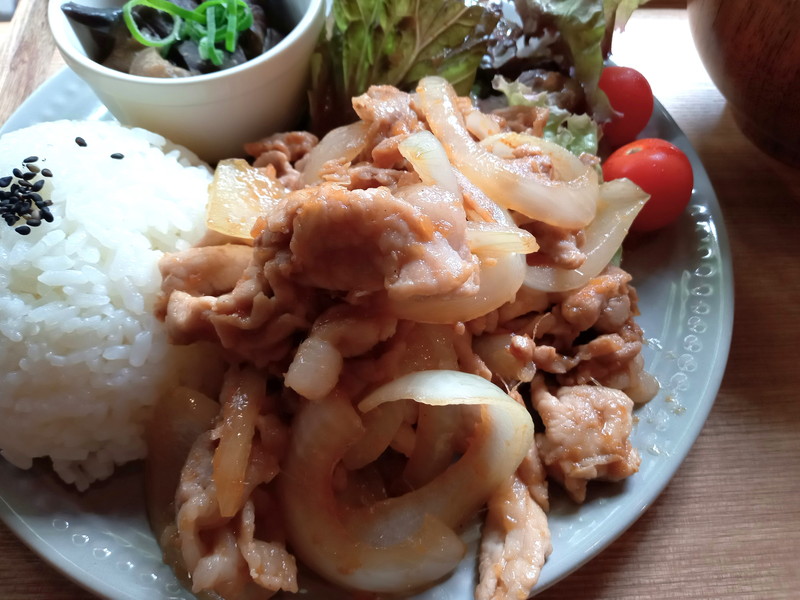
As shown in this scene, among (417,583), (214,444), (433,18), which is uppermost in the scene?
(433,18)

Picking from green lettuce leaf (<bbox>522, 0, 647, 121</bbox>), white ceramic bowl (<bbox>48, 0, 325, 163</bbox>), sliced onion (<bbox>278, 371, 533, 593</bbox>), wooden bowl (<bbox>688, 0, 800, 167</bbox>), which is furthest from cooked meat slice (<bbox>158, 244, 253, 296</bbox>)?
wooden bowl (<bbox>688, 0, 800, 167</bbox>)

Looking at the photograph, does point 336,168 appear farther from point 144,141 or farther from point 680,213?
point 680,213

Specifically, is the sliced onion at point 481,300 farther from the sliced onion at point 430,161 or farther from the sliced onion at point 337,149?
the sliced onion at point 337,149

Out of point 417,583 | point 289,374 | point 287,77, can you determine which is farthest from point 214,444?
point 287,77

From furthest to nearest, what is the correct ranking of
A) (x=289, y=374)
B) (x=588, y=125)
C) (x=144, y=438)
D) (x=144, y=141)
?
(x=588, y=125), (x=144, y=141), (x=144, y=438), (x=289, y=374)

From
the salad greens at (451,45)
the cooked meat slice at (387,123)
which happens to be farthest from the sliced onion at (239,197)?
the salad greens at (451,45)

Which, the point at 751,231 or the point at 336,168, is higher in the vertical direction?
the point at 336,168
